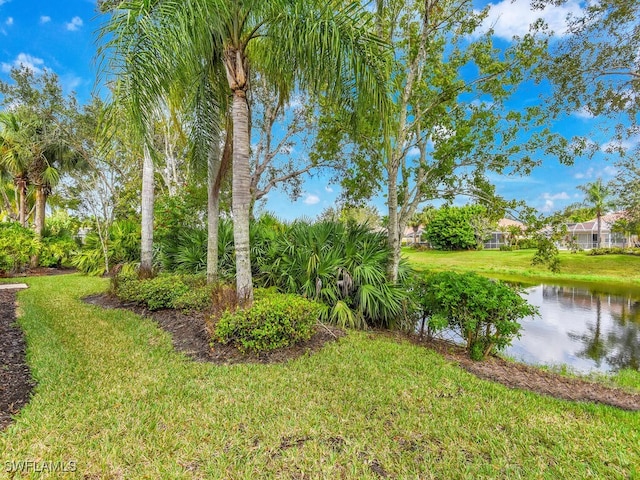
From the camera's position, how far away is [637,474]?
2219 mm

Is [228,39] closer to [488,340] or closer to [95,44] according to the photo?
[95,44]

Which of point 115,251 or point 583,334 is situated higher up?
point 115,251

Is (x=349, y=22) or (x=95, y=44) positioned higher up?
(x=349, y=22)

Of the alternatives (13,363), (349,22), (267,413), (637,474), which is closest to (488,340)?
(637,474)

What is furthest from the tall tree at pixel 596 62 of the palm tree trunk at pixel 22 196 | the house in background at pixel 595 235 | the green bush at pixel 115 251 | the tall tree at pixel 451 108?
the house in background at pixel 595 235

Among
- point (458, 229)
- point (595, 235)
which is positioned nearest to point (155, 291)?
point (458, 229)

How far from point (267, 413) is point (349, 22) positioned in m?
5.27

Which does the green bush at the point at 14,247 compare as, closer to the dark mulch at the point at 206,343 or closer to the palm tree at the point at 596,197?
the dark mulch at the point at 206,343

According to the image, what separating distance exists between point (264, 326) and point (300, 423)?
5.84ft

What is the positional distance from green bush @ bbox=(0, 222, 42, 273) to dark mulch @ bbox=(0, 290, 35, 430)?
7747 millimetres

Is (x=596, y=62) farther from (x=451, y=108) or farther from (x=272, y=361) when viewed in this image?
(x=272, y=361)

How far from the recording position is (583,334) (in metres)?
7.80

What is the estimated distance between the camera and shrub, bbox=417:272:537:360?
14.3 feet

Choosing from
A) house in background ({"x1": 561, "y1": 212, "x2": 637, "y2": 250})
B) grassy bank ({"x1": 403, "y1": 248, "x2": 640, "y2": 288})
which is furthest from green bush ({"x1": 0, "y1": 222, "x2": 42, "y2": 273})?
house in background ({"x1": 561, "y1": 212, "x2": 637, "y2": 250})
